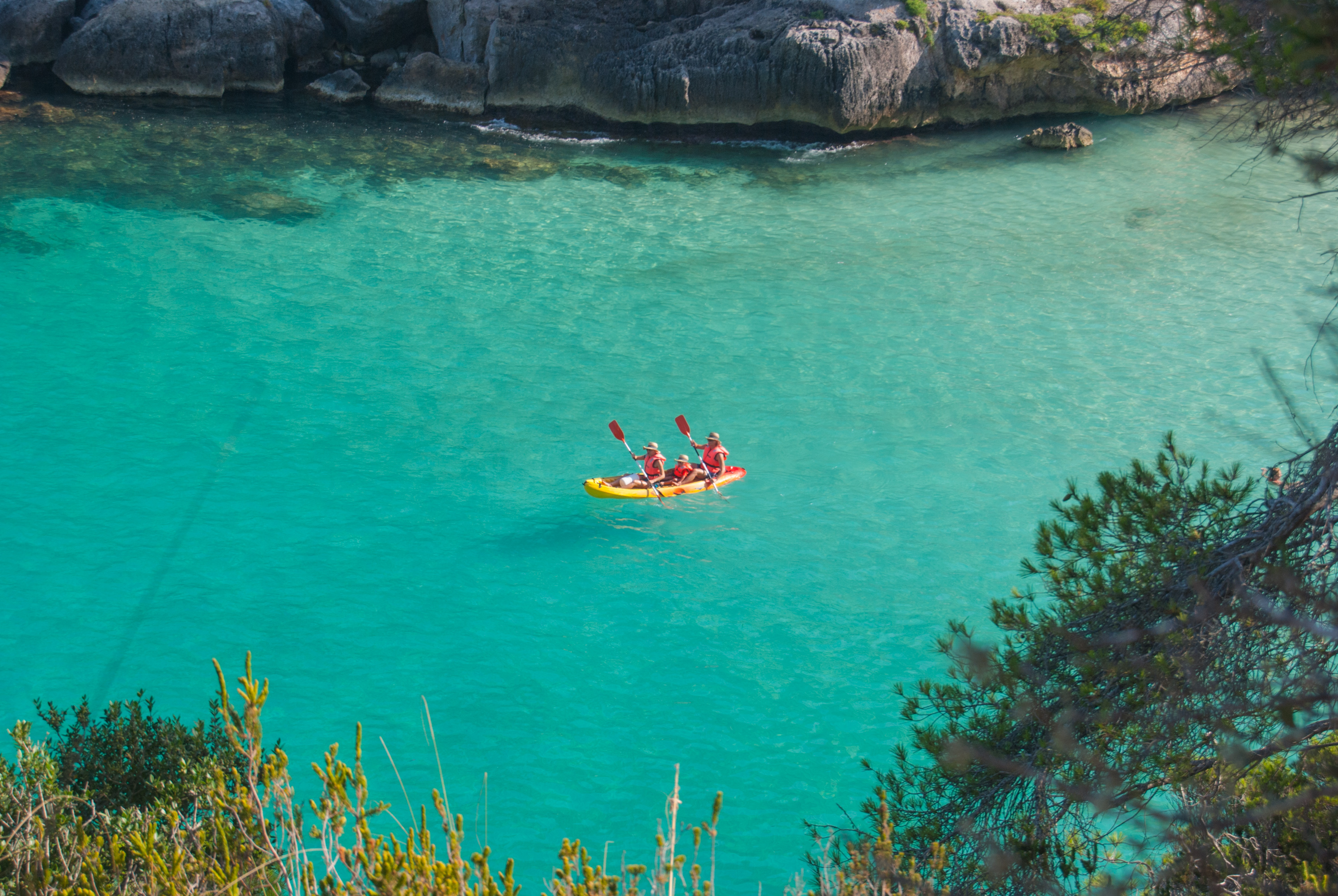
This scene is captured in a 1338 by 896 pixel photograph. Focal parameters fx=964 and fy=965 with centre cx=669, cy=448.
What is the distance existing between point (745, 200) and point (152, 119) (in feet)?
51.5

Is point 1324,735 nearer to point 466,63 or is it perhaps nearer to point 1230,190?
point 1230,190

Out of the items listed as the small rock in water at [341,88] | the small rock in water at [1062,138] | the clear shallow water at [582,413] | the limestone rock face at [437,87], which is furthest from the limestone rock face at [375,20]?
the small rock in water at [1062,138]

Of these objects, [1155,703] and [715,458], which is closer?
[1155,703]

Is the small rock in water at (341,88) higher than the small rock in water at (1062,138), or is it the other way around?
the small rock in water at (341,88)

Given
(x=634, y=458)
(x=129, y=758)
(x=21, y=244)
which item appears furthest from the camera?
(x=21, y=244)

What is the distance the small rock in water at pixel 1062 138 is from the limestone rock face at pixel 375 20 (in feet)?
59.6

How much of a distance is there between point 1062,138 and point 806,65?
21.3 feet

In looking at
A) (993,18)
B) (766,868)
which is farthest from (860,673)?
(993,18)

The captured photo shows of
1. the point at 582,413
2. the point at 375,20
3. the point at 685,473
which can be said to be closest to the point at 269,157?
the point at 375,20

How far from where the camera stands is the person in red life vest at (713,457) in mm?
12500

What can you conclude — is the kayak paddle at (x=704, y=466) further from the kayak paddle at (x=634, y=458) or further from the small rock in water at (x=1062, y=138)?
the small rock in water at (x=1062, y=138)

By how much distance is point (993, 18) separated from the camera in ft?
78.9

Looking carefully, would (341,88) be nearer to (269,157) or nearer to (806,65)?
(269,157)

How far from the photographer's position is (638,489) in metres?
12.3
